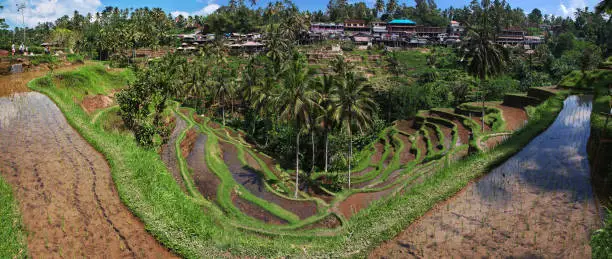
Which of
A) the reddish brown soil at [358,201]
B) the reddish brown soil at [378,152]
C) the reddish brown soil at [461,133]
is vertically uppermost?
the reddish brown soil at [461,133]

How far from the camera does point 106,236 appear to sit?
1318 cm

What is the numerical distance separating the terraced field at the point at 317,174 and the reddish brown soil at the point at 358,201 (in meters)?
0.09

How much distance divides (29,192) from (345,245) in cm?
1343

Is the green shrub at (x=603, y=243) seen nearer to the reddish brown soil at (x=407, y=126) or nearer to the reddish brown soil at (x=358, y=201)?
the reddish brown soil at (x=358, y=201)

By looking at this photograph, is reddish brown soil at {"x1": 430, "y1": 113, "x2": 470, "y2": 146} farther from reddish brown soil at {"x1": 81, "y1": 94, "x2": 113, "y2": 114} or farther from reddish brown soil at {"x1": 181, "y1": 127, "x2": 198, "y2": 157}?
reddish brown soil at {"x1": 81, "y1": 94, "x2": 113, "y2": 114}

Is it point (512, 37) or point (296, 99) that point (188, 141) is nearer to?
point (296, 99)

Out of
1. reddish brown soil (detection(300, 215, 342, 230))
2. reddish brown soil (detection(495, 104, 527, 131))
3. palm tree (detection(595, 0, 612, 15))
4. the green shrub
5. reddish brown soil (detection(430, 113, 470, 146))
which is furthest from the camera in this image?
reddish brown soil (detection(430, 113, 470, 146))

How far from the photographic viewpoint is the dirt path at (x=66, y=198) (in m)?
12.6

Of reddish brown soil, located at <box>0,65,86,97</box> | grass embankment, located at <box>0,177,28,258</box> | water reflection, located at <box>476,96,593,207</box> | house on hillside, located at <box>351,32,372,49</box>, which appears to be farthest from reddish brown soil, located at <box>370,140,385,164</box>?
house on hillside, located at <box>351,32,372,49</box>

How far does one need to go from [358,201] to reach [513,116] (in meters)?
24.3

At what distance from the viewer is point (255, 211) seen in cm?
2836

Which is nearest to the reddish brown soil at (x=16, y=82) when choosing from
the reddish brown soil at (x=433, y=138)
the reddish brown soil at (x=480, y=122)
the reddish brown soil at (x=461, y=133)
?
the reddish brown soil at (x=433, y=138)

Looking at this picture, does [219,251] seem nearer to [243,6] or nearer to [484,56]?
[484,56]

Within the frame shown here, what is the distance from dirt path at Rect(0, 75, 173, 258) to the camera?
41.2ft
